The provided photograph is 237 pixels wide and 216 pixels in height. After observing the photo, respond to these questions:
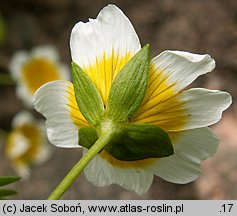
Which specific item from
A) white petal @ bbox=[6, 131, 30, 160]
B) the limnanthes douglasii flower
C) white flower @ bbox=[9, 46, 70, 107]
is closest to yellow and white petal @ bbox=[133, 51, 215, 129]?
the limnanthes douglasii flower

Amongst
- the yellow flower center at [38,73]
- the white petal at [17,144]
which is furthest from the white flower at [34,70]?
the white petal at [17,144]

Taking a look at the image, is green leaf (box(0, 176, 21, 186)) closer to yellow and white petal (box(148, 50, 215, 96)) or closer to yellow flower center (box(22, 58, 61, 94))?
yellow and white petal (box(148, 50, 215, 96))

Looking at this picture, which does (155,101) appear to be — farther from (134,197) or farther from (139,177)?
(134,197)

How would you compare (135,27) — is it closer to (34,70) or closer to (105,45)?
(34,70)

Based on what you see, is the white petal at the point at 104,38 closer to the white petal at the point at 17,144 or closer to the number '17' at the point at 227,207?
the number '17' at the point at 227,207

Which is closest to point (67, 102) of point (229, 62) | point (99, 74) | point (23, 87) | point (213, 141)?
point (99, 74)

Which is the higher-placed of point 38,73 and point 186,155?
point 38,73

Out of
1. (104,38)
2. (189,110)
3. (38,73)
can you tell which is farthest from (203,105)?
(38,73)
